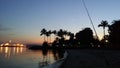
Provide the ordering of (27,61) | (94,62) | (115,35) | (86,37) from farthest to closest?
1. (86,37)
2. (115,35)
3. (27,61)
4. (94,62)

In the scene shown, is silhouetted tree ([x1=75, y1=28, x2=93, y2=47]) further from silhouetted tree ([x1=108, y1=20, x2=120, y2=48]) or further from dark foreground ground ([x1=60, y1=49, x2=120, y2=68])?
dark foreground ground ([x1=60, y1=49, x2=120, y2=68])

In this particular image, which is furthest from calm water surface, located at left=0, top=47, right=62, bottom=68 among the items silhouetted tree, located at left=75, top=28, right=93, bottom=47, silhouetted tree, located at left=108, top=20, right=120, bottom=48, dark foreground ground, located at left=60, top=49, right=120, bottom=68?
silhouetted tree, located at left=75, top=28, right=93, bottom=47

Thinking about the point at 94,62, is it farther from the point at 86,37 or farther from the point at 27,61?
the point at 86,37

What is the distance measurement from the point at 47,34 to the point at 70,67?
155m

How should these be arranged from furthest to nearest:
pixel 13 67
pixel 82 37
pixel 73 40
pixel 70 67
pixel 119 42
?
1. pixel 73 40
2. pixel 82 37
3. pixel 119 42
4. pixel 13 67
5. pixel 70 67

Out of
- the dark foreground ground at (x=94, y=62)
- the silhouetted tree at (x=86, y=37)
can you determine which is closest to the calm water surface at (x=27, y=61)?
the dark foreground ground at (x=94, y=62)

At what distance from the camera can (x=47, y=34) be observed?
577ft

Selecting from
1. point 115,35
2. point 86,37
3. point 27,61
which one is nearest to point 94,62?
point 27,61

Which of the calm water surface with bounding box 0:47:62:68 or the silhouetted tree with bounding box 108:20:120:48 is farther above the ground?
the silhouetted tree with bounding box 108:20:120:48

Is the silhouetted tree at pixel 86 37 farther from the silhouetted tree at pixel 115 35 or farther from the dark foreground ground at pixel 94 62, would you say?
the dark foreground ground at pixel 94 62

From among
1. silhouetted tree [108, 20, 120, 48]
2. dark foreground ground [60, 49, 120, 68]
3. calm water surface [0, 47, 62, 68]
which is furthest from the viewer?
silhouetted tree [108, 20, 120, 48]

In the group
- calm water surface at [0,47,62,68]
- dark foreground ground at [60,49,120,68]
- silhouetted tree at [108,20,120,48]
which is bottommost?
calm water surface at [0,47,62,68]

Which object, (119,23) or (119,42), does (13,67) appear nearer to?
(119,42)

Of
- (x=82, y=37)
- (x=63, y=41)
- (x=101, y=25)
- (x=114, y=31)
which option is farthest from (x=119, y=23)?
(x=63, y=41)
